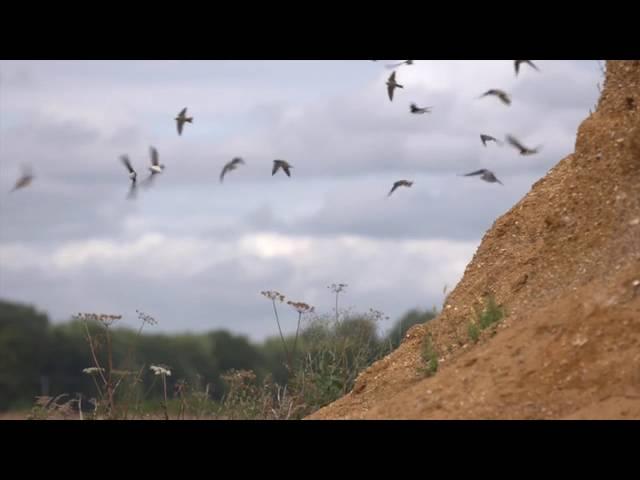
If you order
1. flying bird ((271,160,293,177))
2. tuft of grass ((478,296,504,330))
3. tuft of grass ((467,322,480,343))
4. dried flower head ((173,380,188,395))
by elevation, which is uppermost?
flying bird ((271,160,293,177))

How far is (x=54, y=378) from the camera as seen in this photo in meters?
45.4

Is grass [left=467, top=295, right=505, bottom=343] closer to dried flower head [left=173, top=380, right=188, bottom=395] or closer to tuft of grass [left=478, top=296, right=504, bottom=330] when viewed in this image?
tuft of grass [left=478, top=296, right=504, bottom=330]

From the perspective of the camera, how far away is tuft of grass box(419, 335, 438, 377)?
12.5 meters

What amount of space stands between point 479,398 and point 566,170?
196 inches

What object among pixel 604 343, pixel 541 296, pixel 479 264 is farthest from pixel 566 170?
pixel 604 343

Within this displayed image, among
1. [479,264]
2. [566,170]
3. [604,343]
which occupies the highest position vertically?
[566,170]

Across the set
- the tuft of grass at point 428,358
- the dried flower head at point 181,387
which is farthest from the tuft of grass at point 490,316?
the dried flower head at point 181,387

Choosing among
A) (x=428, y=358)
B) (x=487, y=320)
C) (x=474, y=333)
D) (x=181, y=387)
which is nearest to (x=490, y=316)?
(x=487, y=320)

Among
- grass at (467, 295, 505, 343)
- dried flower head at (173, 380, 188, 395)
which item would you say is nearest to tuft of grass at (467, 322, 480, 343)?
grass at (467, 295, 505, 343)

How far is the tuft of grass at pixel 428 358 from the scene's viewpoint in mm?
12469

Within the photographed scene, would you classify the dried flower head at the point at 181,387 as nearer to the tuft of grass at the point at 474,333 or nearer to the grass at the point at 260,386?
the grass at the point at 260,386

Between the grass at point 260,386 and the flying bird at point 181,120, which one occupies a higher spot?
the flying bird at point 181,120
